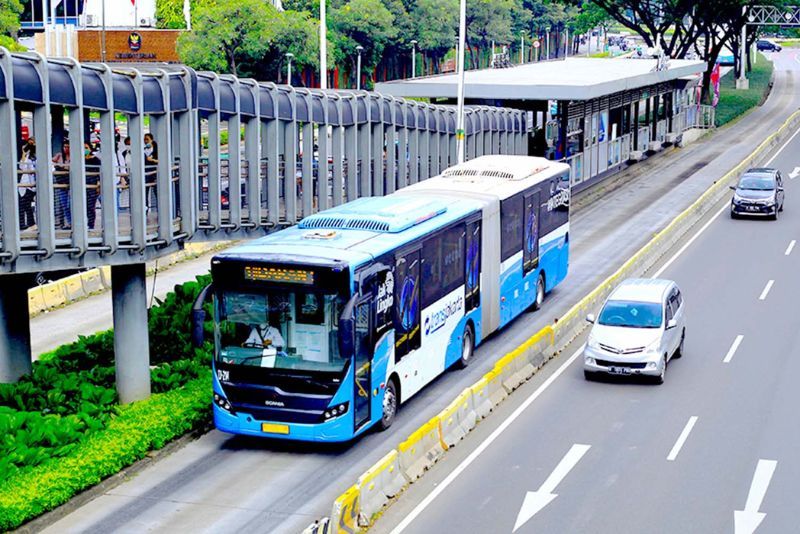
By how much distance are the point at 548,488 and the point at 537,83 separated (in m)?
Answer: 34.6

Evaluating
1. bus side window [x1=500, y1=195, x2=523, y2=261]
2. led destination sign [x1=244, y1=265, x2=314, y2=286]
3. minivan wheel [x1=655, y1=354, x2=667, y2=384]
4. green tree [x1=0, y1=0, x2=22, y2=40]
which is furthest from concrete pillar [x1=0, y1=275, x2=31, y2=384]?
green tree [x1=0, y1=0, x2=22, y2=40]

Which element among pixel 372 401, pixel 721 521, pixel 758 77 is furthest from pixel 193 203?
pixel 758 77

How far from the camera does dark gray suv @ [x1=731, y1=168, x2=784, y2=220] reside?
50656mm

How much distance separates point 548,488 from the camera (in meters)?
21.5

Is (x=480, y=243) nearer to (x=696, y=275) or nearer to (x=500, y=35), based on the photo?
(x=696, y=275)

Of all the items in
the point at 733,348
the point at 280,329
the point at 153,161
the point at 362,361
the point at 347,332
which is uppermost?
the point at 153,161

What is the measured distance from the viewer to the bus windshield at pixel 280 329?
22.6 metres

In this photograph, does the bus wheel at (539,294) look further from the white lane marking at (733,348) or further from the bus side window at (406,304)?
the bus side window at (406,304)

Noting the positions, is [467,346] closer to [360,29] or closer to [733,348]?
[733,348]

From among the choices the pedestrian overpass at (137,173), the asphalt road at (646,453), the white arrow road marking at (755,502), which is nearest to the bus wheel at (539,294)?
the asphalt road at (646,453)

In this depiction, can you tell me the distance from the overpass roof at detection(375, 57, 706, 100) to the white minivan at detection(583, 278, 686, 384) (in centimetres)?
2303

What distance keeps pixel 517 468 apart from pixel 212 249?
29135mm

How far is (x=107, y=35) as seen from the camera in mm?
88938

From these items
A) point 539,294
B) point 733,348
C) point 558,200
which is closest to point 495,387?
point 733,348
